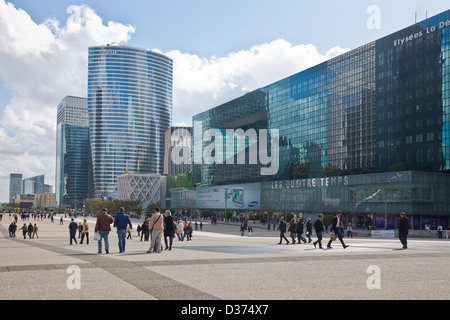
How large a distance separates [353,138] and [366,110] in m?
7.90

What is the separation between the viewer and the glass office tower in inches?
3509

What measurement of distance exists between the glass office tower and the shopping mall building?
0.82ft

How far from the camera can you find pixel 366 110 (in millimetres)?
108438

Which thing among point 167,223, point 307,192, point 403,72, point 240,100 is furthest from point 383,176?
point 240,100

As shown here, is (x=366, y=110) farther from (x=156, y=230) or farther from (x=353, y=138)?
(x=156, y=230)

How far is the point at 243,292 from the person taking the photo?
8.43m

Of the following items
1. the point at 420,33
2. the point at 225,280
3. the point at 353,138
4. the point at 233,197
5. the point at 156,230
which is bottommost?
the point at 233,197

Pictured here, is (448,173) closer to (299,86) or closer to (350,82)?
(350,82)

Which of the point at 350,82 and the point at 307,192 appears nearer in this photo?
the point at 307,192

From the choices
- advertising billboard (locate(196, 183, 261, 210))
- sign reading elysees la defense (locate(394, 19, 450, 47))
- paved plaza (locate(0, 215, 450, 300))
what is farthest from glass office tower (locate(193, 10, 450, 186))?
paved plaza (locate(0, 215, 450, 300))

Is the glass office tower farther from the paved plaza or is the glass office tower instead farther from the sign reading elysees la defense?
the paved plaza

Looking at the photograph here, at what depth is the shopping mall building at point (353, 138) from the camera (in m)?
77.7

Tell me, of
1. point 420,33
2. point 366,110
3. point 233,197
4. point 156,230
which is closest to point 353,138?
point 366,110
